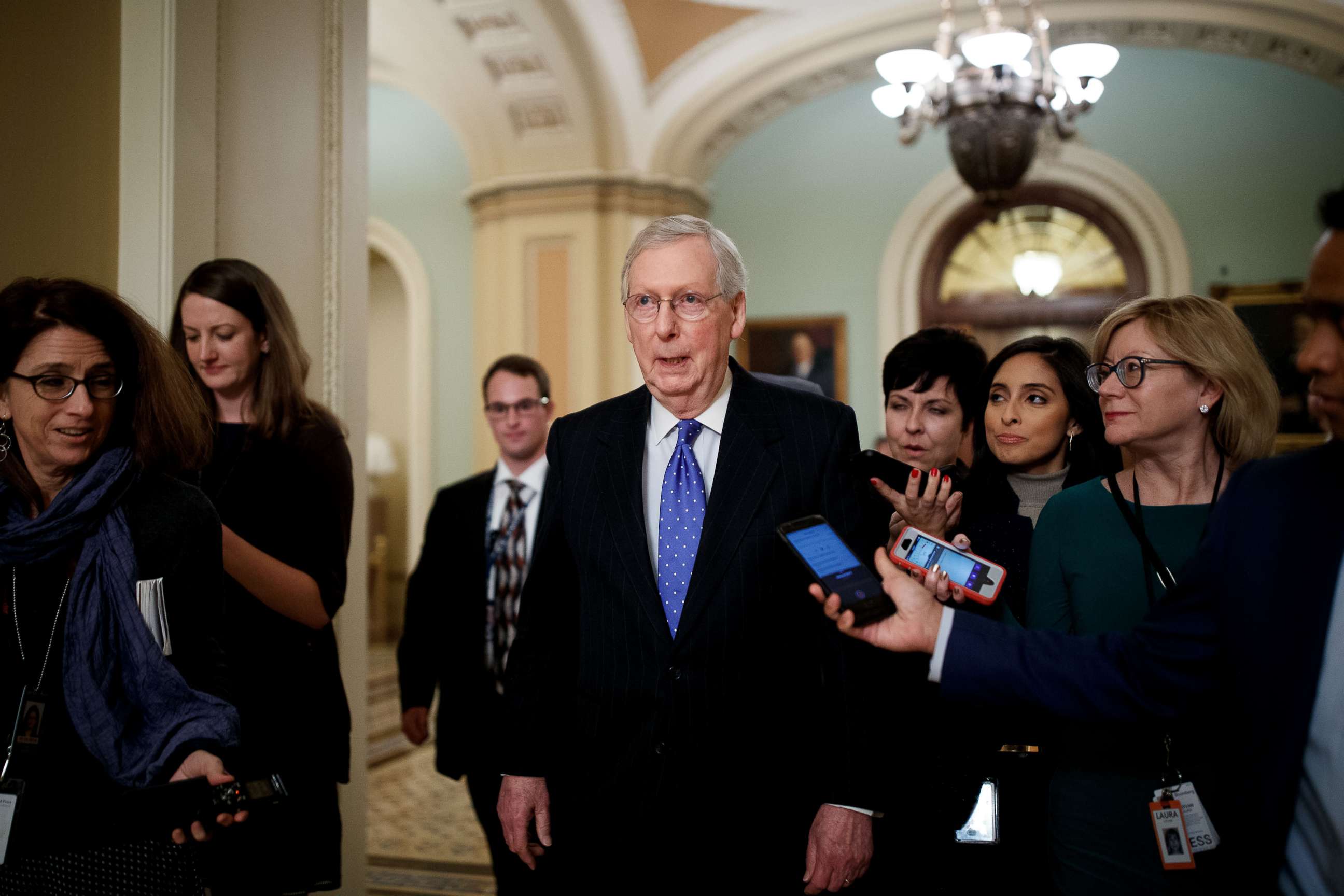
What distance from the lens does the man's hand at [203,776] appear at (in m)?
1.76

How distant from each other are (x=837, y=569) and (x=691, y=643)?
1.37 feet

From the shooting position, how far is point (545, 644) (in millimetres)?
2244

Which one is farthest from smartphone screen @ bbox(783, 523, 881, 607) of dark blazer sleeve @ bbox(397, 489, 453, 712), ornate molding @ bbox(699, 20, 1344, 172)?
ornate molding @ bbox(699, 20, 1344, 172)

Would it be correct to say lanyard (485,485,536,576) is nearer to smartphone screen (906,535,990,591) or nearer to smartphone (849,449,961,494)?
smartphone (849,449,961,494)

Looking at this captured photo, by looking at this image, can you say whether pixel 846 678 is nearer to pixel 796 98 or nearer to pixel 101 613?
pixel 101 613

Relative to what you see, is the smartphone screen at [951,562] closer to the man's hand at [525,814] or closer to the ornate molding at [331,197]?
the man's hand at [525,814]

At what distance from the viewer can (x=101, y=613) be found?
6.13 ft

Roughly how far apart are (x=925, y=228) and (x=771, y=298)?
1.52 meters

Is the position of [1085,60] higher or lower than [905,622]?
higher

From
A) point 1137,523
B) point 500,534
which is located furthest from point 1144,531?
point 500,534

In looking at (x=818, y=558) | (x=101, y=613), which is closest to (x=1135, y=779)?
(x=818, y=558)

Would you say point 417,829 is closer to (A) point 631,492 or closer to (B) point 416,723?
(B) point 416,723

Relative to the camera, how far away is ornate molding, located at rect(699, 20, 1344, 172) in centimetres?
808

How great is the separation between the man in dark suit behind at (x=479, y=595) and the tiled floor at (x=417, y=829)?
0.84 metres
